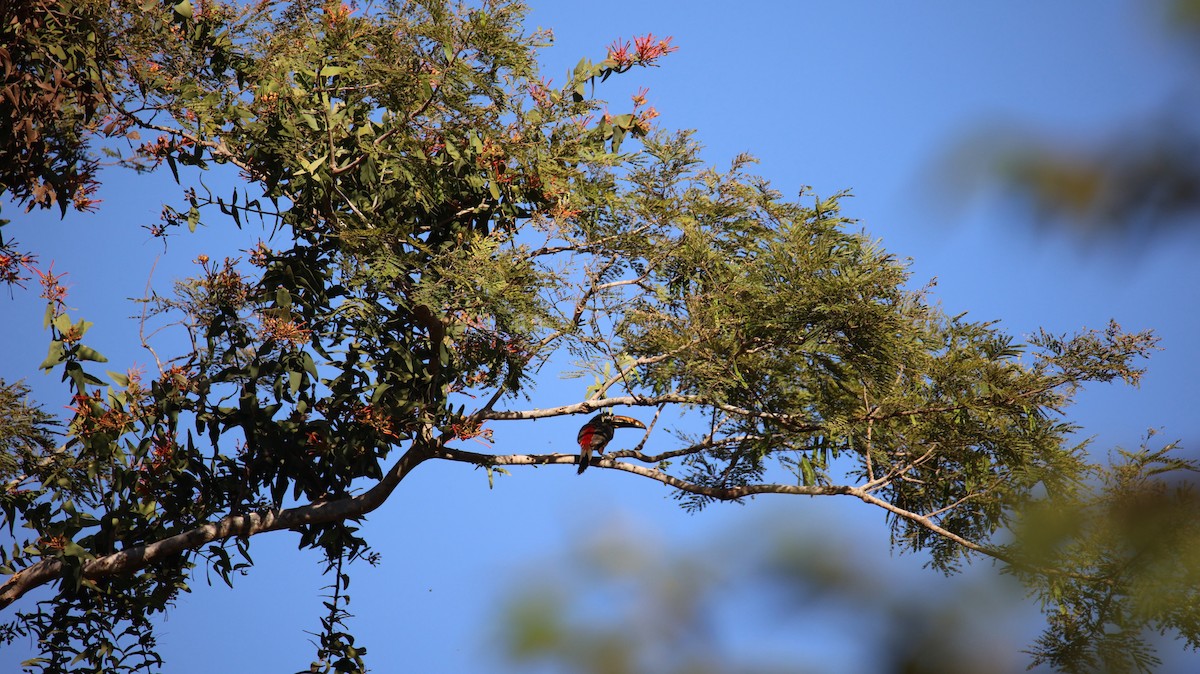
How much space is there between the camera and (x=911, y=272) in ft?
22.4

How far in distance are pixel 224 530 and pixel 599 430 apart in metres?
2.48

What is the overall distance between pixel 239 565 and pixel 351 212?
2.41 m

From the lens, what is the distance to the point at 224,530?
7.23 meters

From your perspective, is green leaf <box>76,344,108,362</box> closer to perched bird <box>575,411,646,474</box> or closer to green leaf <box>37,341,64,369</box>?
green leaf <box>37,341,64,369</box>

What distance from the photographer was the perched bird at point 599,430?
7.18m

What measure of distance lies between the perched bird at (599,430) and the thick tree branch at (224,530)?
3.35 ft

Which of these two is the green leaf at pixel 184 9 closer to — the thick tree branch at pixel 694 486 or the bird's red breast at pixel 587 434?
the thick tree branch at pixel 694 486

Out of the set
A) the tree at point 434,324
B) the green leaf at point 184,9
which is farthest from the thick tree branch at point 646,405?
the green leaf at point 184,9

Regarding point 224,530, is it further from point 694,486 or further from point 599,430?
point 694,486

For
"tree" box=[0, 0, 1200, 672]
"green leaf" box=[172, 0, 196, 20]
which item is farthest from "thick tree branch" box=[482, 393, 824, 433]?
"green leaf" box=[172, 0, 196, 20]

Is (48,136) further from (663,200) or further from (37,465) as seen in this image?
(663,200)

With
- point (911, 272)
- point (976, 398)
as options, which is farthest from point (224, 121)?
point (976, 398)

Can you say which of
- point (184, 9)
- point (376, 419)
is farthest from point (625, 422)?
point (184, 9)

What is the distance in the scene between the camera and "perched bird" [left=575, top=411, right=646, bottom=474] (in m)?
7.18
